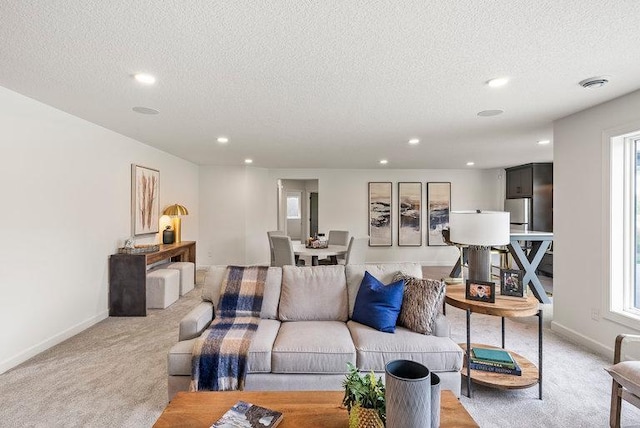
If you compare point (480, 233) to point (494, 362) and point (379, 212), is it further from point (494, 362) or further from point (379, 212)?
point (379, 212)

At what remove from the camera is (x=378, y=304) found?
94.7 inches

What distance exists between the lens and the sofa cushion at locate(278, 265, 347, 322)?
2623mm

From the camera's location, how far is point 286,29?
5.89 feet

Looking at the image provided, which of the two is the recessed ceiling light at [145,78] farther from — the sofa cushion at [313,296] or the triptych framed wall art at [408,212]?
the triptych framed wall art at [408,212]

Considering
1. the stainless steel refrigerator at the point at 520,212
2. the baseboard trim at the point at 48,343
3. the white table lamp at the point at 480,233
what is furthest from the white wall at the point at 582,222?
the baseboard trim at the point at 48,343

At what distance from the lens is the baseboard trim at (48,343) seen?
2.65 metres

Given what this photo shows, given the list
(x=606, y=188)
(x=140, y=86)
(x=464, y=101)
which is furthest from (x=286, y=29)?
(x=606, y=188)

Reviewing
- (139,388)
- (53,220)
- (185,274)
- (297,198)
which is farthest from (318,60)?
(297,198)

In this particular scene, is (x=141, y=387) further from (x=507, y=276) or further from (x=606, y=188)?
(x=606, y=188)

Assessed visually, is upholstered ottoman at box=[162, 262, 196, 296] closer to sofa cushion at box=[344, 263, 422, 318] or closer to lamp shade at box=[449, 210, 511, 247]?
sofa cushion at box=[344, 263, 422, 318]

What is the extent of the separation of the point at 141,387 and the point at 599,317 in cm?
404

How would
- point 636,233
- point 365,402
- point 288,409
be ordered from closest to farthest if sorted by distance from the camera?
point 365,402 < point 288,409 < point 636,233

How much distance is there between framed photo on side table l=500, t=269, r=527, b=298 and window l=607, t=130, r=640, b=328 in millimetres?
1201

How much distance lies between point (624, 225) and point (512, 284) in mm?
1443
